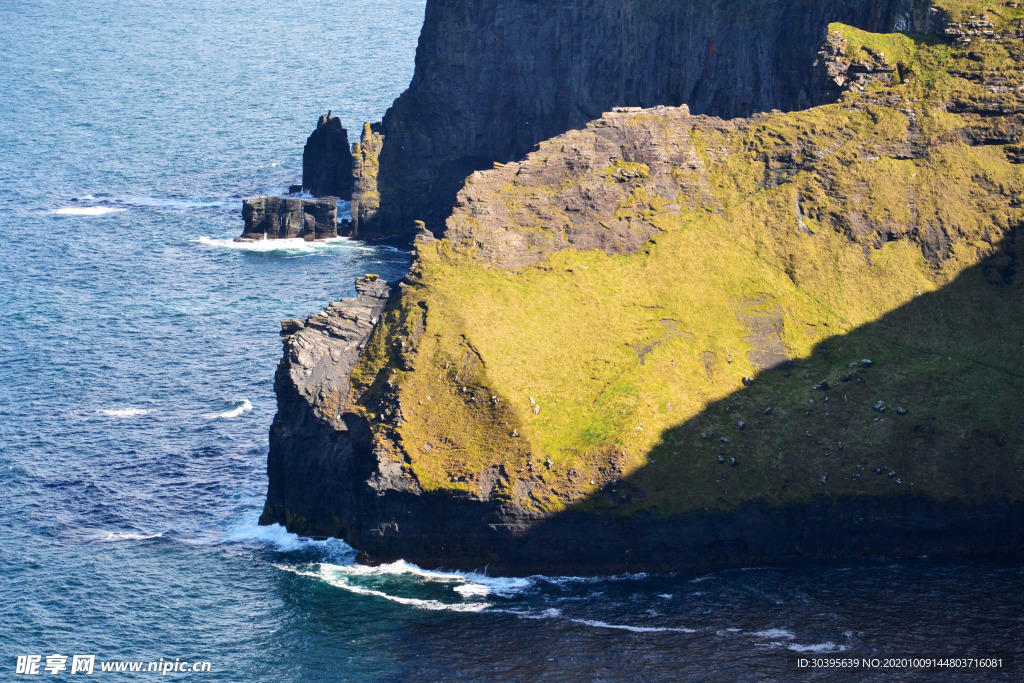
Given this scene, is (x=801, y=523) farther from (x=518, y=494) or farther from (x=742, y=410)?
(x=518, y=494)

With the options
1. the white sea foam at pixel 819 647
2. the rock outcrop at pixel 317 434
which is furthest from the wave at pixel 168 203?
the white sea foam at pixel 819 647

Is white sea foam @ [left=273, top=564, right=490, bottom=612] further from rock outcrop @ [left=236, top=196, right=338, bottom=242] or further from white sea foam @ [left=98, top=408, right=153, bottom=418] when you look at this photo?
rock outcrop @ [left=236, top=196, right=338, bottom=242]

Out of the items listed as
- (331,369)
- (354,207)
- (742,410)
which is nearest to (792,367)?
(742,410)

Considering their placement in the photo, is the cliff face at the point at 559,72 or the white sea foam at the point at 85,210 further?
the white sea foam at the point at 85,210

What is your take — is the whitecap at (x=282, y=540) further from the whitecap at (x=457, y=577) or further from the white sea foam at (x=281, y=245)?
the white sea foam at (x=281, y=245)

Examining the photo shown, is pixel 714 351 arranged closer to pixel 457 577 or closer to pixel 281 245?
pixel 457 577

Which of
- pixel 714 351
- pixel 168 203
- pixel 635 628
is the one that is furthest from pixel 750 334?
pixel 168 203
